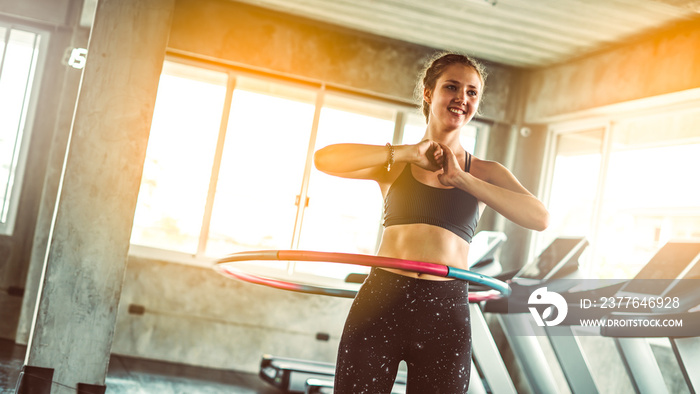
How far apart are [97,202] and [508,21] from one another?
307 cm

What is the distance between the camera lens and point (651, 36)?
14.3 ft

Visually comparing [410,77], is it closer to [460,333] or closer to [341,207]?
[341,207]

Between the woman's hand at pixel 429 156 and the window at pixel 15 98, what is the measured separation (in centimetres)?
445

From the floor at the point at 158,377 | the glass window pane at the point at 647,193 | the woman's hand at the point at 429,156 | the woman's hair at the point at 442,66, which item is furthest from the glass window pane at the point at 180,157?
the woman's hand at the point at 429,156

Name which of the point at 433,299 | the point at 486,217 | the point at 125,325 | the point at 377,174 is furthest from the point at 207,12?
the point at 433,299

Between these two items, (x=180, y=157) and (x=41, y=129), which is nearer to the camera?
(x=41, y=129)

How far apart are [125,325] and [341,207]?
79.6 inches

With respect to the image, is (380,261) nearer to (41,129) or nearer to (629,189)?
(629,189)

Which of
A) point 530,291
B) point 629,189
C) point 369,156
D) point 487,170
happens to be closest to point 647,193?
point 629,189

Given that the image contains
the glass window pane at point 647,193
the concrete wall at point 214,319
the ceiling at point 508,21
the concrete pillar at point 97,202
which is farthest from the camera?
the concrete wall at point 214,319

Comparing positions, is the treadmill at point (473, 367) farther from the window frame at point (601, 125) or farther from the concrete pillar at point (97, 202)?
the concrete pillar at point (97, 202)

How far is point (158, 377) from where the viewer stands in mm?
4402

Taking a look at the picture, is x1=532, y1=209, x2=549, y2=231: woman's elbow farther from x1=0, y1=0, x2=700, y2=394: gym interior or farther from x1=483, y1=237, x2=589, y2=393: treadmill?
x1=0, y1=0, x2=700, y2=394: gym interior

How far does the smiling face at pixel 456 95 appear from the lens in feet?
5.61
